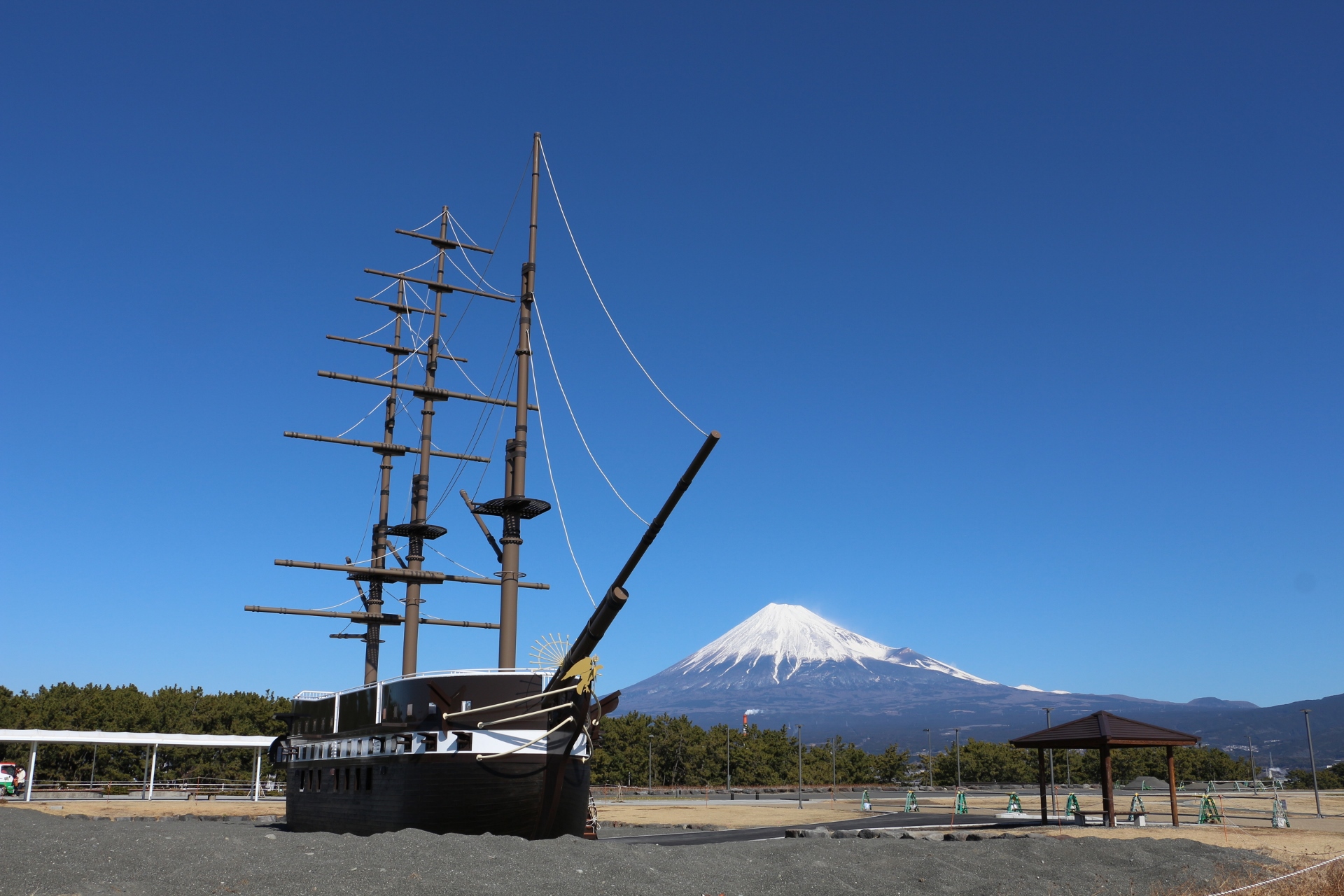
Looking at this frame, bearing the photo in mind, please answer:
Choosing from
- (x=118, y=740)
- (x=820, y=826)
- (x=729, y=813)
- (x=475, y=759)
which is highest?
(x=475, y=759)

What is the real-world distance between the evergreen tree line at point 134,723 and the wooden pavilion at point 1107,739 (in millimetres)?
47649

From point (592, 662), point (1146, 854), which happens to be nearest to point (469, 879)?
point (592, 662)

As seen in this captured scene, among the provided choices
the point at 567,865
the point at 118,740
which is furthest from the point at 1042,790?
the point at 118,740

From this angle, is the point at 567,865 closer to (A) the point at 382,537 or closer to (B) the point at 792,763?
(A) the point at 382,537

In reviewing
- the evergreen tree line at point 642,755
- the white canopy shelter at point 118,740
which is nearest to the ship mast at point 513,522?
the white canopy shelter at point 118,740

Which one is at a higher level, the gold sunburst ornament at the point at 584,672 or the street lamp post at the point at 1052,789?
the gold sunburst ornament at the point at 584,672

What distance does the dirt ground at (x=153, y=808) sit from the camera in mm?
40250

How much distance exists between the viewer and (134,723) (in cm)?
7031

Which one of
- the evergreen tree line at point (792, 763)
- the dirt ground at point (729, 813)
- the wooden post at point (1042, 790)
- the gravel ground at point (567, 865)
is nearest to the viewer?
the gravel ground at point (567, 865)

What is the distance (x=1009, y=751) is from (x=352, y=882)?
95.3 meters

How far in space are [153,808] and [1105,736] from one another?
134 feet

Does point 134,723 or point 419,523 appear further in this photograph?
point 134,723

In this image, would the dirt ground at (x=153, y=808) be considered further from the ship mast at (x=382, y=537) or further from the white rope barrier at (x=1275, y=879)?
the white rope barrier at (x=1275, y=879)

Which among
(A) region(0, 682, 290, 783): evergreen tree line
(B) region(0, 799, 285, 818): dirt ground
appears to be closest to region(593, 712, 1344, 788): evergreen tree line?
(A) region(0, 682, 290, 783): evergreen tree line
